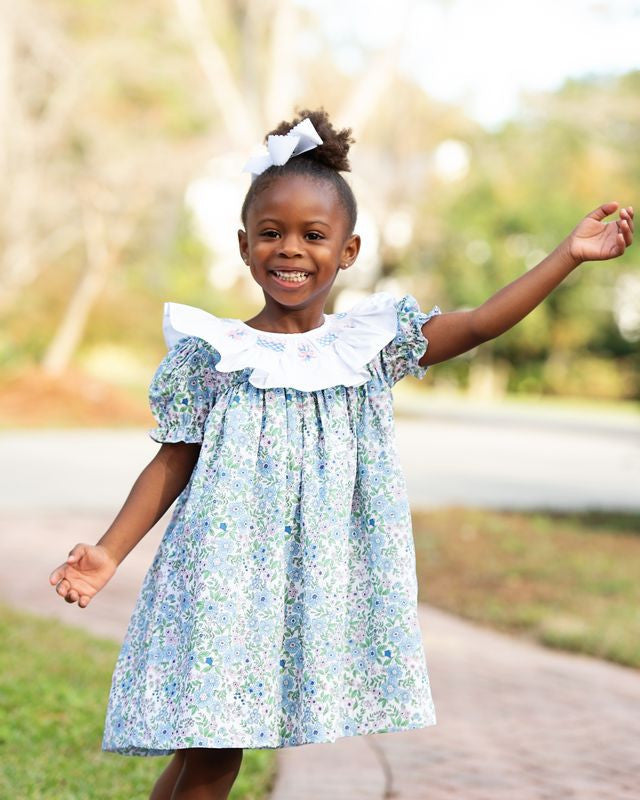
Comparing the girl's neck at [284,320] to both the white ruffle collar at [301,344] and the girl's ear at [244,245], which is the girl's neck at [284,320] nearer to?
the white ruffle collar at [301,344]

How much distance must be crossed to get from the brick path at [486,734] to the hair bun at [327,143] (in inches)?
76.3

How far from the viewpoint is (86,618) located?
20.4 feet

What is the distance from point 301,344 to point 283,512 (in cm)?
40

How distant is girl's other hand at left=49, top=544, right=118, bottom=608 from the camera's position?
2.68m

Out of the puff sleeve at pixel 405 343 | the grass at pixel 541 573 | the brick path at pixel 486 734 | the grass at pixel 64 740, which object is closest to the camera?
the puff sleeve at pixel 405 343

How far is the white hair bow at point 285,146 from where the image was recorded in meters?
2.72

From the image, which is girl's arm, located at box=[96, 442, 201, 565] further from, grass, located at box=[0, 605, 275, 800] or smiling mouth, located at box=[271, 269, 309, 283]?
grass, located at box=[0, 605, 275, 800]

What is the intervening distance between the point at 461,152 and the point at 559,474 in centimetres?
1202

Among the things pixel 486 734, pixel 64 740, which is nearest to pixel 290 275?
pixel 64 740

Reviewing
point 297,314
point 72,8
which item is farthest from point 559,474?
point 72,8

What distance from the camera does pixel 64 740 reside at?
13.2ft

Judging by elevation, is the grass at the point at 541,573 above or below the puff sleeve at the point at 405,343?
below

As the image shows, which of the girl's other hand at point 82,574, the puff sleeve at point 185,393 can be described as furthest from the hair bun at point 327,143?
the girl's other hand at point 82,574

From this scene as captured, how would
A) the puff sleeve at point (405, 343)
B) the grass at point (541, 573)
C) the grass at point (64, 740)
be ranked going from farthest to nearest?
the grass at point (541, 573), the grass at point (64, 740), the puff sleeve at point (405, 343)
